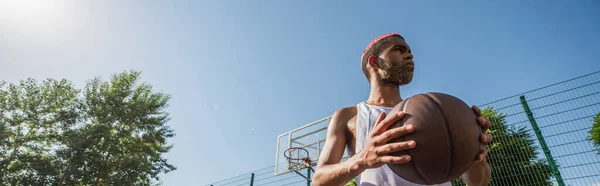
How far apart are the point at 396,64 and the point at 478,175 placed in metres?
0.82

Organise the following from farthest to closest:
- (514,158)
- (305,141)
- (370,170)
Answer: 1. (305,141)
2. (514,158)
3. (370,170)

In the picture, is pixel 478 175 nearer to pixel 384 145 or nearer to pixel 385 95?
pixel 385 95

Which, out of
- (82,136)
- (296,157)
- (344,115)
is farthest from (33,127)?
(344,115)

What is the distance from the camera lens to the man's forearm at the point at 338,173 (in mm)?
1383

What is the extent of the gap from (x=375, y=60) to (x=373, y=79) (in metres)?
0.14

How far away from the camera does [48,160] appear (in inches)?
588

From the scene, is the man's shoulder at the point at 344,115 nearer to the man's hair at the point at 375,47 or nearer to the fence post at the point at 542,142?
the man's hair at the point at 375,47

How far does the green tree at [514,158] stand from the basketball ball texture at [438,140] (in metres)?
5.01

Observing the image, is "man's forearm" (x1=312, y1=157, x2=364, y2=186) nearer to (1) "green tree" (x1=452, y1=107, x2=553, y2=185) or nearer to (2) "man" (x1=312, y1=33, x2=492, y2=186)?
(2) "man" (x1=312, y1=33, x2=492, y2=186)

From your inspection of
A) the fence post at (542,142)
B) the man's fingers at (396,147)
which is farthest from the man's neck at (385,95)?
the fence post at (542,142)

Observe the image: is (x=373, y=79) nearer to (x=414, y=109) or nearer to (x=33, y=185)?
(x=414, y=109)

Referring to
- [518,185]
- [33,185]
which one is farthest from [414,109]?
[33,185]

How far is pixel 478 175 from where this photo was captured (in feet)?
5.78

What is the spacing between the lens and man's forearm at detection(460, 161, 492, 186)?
5.70ft
